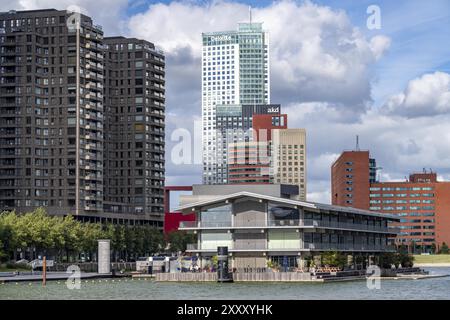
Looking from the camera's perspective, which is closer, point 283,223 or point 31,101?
point 283,223

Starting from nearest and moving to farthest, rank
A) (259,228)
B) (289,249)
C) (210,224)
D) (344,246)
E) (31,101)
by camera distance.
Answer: (289,249) → (259,228) → (210,224) → (344,246) → (31,101)

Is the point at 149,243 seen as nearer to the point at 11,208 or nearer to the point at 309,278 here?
the point at 11,208

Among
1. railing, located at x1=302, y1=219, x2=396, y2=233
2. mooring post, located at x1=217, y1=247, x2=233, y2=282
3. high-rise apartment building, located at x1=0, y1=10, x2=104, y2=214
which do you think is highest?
high-rise apartment building, located at x1=0, y1=10, x2=104, y2=214

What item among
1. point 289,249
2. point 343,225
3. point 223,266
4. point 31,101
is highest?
point 31,101

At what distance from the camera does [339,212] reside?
377 ft

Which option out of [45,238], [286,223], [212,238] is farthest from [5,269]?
[286,223]

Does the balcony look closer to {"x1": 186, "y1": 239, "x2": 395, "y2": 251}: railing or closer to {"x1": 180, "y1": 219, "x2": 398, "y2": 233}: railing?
{"x1": 186, "y1": 239, "x2": 395, "y2": 251}: railing

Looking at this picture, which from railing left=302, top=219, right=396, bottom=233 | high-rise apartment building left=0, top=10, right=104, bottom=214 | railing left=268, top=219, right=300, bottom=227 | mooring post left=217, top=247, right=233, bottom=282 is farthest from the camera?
high-rise apartment building left=0, top=10, right=104, bottom=214

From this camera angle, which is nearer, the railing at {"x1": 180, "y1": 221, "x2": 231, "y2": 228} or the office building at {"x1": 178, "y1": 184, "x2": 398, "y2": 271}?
the office building at {"x1": 178, "y1": 184, "x2": 398, "y2": 271}

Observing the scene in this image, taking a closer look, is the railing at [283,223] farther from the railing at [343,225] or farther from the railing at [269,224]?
the railing at [343,225]

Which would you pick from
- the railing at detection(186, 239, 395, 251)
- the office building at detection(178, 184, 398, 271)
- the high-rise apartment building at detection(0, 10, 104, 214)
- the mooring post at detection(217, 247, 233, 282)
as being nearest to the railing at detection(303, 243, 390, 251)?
the railing at detection(186, 239, 395, 251)

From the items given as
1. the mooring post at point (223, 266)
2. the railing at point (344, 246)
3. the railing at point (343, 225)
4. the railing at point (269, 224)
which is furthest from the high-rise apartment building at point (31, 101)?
the mooring post at point (223, 266)

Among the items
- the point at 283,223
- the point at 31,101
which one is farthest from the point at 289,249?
the point at 31,101

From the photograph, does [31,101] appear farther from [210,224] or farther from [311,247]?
[311,247]
